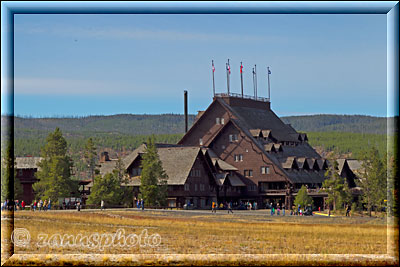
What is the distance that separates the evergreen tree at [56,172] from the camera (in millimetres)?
69562

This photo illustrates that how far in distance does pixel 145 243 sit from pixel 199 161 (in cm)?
5476

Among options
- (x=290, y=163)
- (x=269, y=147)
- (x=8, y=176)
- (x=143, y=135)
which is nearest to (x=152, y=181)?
(x=269, y=147)

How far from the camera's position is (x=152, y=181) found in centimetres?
7669

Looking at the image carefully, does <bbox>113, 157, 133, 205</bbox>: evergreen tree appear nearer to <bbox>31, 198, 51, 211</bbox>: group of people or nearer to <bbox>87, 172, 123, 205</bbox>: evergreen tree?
<bbox>87, 172, 123, 205</bbox>: evergreen tree

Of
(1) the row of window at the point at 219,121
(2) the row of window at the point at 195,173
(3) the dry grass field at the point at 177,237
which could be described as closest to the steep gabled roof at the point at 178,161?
(2) the row of window at the point at 195,173

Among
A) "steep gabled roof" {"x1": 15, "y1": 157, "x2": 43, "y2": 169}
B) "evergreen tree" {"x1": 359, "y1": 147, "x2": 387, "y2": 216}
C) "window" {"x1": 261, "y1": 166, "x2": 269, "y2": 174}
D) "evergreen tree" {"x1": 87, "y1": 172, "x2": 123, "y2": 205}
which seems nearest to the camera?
"evergreen tree" {"x1": 359, "y1": 147, "x2": 387, "y2": 216}

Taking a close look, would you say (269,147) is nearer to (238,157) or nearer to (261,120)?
(238,157)

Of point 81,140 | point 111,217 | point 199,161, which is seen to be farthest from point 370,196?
point 81,140

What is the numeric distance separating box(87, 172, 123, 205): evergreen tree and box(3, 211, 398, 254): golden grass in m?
14.6

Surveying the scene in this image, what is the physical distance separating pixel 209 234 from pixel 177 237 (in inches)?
126

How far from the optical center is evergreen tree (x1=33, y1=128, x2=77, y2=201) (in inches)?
2739

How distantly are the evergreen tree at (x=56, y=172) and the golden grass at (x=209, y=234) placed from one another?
1384 cm

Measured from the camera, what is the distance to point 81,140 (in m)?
177

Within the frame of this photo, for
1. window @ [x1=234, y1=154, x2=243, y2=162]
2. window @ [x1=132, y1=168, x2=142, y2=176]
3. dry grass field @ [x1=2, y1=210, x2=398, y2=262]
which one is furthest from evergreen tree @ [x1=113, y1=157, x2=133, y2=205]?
dry grass field @ [x1=2, y1=210, x2=398, y2=262]
